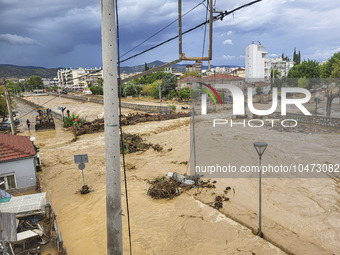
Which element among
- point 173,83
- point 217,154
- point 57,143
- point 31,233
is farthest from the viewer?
point 173,83

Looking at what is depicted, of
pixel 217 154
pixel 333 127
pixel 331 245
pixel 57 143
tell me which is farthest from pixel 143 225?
pixel 333 127

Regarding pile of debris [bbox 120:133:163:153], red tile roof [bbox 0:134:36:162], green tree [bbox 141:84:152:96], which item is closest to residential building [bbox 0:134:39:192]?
red tile roof [bbox 0:134:36:162]

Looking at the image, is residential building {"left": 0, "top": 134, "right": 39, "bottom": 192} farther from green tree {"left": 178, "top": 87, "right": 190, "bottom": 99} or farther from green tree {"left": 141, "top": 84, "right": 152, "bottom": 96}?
green tree {"left": 141, "top": 84, "right": 152, "bottom": 96}

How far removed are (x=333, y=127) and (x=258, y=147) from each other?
20.4m

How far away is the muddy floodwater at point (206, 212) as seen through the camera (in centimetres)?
798

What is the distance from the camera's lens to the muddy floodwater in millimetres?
7984

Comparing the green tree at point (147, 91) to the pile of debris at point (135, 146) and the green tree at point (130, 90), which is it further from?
the pile of debris at point (135, 146)

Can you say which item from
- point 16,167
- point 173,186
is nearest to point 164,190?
point 173,186

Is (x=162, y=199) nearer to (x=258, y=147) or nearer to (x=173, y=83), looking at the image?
(x=258, y=147)

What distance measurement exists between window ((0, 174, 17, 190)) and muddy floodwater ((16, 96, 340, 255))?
187 centimetres

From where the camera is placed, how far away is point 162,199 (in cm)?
1129

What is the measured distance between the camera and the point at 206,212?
9938mm

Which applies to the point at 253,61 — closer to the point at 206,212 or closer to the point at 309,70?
the point at 309,70

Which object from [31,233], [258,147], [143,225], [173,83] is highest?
[173,83]
